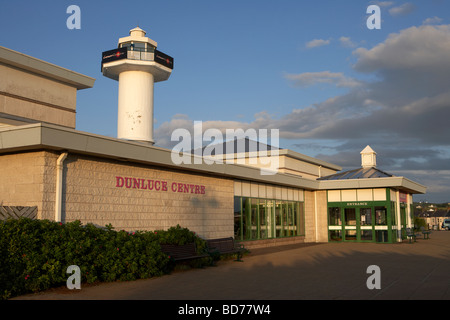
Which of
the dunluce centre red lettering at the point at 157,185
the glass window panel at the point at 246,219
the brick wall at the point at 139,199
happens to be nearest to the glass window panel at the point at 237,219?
the glass window panel at the point at 246,219

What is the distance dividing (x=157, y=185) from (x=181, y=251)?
2.91 metres

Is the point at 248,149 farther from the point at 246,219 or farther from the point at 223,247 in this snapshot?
the point at 223,247

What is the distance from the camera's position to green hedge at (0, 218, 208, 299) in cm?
878

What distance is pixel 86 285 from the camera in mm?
9797

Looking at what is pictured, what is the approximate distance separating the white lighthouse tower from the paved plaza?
573 inches

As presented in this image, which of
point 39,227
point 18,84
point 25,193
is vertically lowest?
point 39,227

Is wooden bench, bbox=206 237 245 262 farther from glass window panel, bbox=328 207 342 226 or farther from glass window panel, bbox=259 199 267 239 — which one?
glass window panel, bbox=328 207 342 226

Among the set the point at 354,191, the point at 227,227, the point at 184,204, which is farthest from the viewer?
the point at 354,191

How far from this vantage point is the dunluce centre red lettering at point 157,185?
533 inches

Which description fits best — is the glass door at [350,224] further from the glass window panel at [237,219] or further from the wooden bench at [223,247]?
the wooden bench at [223,247]

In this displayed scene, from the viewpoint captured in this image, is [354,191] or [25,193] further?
[354,191]
